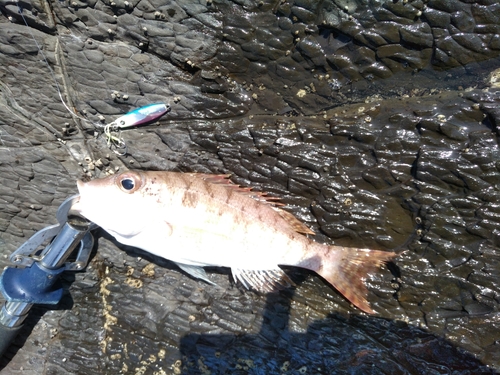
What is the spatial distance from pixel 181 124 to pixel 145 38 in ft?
2.47

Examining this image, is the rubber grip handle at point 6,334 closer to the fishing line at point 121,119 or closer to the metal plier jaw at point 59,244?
the metal plier jaw at point 59,244

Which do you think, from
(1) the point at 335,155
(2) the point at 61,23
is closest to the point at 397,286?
(1) the point at 335,155

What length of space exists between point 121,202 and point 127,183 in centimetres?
16

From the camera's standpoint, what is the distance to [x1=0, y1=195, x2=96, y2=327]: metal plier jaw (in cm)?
278

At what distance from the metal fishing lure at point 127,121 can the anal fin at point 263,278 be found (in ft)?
5.08

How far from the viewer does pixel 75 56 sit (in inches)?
109

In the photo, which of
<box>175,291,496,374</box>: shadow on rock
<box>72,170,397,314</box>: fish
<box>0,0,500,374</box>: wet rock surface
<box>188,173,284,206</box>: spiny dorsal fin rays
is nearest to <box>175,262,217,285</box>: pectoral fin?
<box>72,170,397,314</box>: fish

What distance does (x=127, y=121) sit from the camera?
287 cm

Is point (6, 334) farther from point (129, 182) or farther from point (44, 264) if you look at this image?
point (129, 182)

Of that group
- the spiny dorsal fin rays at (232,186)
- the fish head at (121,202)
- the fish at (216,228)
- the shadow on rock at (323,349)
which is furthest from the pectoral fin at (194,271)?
the spiny dorsal fin rays at (232,186)

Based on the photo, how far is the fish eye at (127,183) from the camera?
269 centimetres

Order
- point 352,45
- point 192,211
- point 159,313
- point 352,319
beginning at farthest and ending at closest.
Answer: point 159,313 < point 352,319 < point 192,211 < point 352,45

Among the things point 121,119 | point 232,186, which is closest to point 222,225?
point 232,186

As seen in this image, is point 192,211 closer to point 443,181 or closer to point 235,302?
point 235,302
